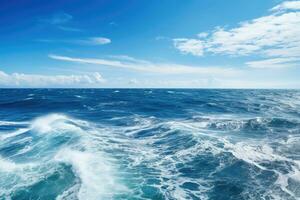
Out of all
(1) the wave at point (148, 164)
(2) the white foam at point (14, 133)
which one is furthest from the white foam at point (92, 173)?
(2) the white foam at point (14, 133)

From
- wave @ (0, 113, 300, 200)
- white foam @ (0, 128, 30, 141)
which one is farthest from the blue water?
white foam @ (0, 128, 30, 141)

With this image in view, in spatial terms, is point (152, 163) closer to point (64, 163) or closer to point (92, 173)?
point (92, 173)

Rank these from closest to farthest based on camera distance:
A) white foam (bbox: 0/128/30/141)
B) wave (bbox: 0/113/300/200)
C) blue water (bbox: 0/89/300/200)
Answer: blue water (bbox: 0/89/300/200) → wave (bbox: 0/113/300/200) → white foam (bbox: 0/128/30/141)

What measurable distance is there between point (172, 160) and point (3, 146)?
14.7 meters

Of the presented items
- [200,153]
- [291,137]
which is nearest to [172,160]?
[200,153]

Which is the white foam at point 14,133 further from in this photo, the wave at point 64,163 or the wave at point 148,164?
the wave at point 64,163

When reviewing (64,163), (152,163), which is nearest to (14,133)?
(64,163)

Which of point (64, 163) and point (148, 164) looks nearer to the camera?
point (64, 163)

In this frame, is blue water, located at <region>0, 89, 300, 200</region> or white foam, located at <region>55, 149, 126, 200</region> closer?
white foam, located at <region>55, 149, 126, 200</region>

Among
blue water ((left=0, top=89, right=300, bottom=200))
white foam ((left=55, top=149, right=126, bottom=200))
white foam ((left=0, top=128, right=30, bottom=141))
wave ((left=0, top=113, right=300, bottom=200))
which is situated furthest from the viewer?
white foam ((left=0, top=128, right=30, bottom=141))

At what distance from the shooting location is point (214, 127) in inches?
999

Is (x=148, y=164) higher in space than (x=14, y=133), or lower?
lower

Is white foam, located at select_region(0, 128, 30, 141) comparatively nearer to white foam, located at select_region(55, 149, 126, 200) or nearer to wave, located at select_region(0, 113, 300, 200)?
wave, located at select_region(0, 113, 300, 200)

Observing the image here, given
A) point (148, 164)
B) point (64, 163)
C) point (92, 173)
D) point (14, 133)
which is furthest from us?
point (14, 133)
